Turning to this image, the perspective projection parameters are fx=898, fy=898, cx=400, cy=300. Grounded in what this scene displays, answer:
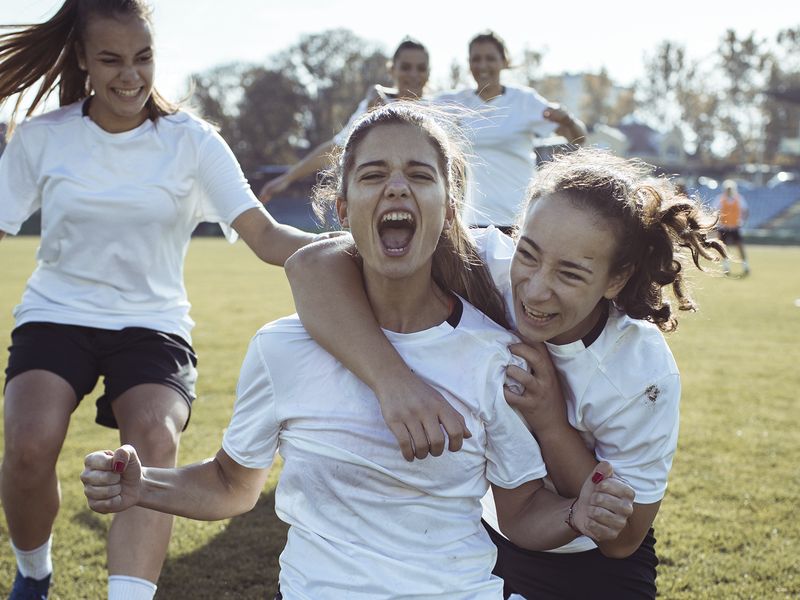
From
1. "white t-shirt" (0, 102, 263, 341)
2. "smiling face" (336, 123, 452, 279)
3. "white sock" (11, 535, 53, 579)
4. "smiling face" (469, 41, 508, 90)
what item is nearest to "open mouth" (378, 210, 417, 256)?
"smiling face" (336, 123, 452, 279)

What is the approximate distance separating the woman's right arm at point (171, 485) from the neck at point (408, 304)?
599mm

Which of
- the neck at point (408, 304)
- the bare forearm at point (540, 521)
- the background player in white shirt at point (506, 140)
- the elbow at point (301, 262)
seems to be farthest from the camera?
the background player in white shirt at point (506, 140)

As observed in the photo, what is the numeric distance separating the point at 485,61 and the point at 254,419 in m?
4.34

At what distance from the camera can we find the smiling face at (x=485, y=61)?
247 inches

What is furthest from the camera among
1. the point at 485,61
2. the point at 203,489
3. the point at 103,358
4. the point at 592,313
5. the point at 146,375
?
the point at 485,61

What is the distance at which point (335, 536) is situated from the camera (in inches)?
93.7

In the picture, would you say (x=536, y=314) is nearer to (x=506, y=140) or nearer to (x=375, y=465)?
(x=375, y=465)

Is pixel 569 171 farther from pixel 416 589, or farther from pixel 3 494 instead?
pixel 3 494

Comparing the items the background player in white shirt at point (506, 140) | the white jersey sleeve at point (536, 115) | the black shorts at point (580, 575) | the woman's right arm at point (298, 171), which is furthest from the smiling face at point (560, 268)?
the white jersey sleeve at point (536, 115)

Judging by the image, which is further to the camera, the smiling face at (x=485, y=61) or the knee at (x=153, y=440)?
the smiling face at (x=485, y=61)

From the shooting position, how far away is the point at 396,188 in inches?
94.3

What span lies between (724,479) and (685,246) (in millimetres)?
3438

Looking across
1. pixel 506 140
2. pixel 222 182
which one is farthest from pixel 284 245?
pixel 506 140

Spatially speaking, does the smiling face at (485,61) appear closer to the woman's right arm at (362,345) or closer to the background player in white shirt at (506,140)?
→ the background player in white shirt at (506,140)
